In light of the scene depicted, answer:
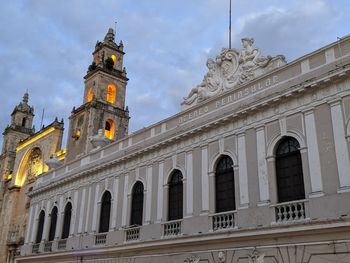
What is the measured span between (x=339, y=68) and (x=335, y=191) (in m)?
3.68

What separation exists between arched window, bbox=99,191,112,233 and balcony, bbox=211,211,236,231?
734 cm

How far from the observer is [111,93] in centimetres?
4050

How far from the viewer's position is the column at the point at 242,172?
14773mm

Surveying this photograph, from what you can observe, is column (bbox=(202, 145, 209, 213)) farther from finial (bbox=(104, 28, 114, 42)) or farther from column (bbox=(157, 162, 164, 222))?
finial (bbox=(104, 28, 114, 42))

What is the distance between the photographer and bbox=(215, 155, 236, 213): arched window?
15.5 metres

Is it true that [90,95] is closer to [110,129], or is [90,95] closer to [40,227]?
[110,129]

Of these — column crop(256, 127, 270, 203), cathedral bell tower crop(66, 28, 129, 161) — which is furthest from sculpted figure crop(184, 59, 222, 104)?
cathedral bell tower crop(66, 28, 129, 161)

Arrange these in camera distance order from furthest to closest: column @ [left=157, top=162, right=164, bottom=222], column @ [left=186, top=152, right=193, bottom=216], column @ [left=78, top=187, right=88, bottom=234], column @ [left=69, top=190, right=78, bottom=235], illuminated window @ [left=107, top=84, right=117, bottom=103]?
1. illuminated window @ [left=107, top=84, right=117, bottom=103]
2. column @ [left=69, top=190, right=78, bottom=235]
3. column @ [left=78, top=187, right=88, bottom=234]
4. column @ [left=157, top=162, right=164, bottom=222]
5. column @ [left=186, top=152, right=193, bottom=216]

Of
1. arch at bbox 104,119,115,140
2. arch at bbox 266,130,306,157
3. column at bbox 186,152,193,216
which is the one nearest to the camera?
arch at bbox 266,130,306,157

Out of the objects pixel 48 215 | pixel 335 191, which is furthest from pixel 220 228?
pixel 48 215

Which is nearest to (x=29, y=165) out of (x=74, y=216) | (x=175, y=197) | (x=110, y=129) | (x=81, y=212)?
(x=110, y=129)

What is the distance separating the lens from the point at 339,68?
13.0m

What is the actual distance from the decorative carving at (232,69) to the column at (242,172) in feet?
8.60

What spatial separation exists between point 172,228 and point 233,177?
3.52 meters
